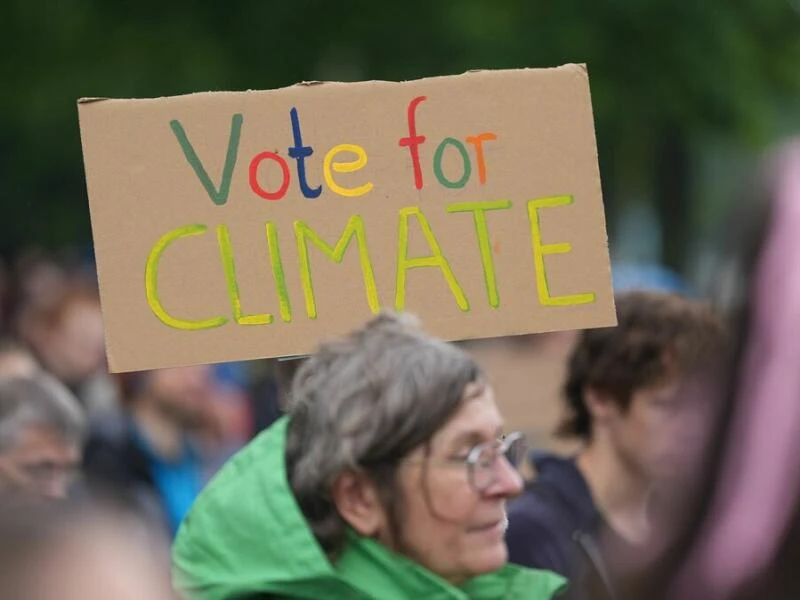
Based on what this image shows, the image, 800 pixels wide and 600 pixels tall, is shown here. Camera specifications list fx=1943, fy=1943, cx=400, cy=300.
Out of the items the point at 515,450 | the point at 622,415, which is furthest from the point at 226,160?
the point at 622,415

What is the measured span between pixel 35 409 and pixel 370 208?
2.05m

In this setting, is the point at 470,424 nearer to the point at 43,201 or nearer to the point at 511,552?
the point at 511,552

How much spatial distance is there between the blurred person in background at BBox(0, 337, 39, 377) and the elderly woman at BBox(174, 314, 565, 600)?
2.48 metres

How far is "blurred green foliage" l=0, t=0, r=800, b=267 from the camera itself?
1106cm

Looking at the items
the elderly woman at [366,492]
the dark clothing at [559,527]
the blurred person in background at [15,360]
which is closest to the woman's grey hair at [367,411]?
the elderly woman at [366,492]

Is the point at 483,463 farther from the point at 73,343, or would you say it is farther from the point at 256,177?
the point at 73,343

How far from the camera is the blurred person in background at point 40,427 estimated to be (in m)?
4.62

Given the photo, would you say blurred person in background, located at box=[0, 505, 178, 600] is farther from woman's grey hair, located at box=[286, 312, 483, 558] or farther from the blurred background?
the blurred background

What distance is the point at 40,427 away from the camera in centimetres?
487

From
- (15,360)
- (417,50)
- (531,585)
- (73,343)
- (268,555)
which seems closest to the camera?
(268,555)

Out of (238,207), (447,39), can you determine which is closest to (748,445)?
(238,207)

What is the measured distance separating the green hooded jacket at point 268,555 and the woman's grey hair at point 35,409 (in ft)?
6.37

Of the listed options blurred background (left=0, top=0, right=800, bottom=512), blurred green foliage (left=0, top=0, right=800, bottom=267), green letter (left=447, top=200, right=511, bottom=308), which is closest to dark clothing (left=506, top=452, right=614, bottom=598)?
green letter (left=447, top=200, right=511, bottom=308)

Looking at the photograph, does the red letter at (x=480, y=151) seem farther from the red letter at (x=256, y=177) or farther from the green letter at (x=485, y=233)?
the red letter at (x=256, y=177)
